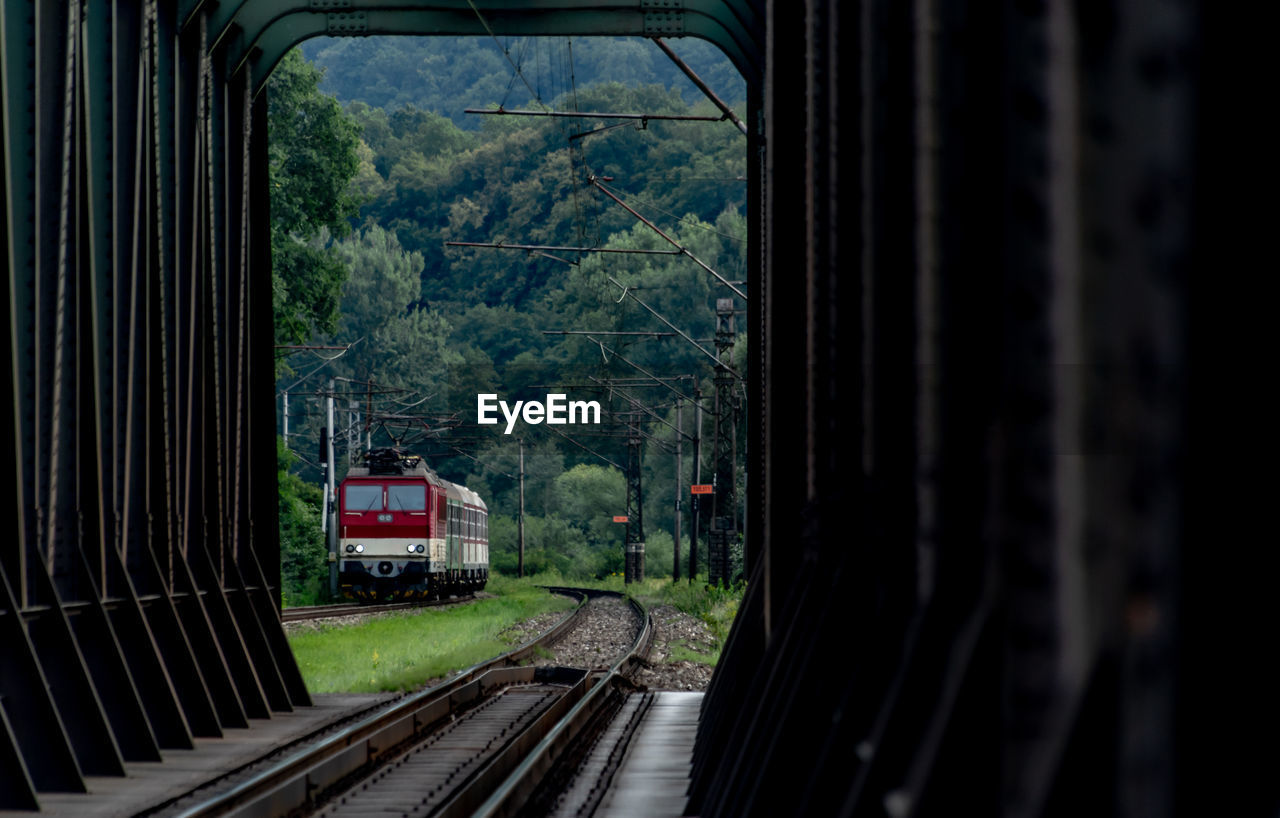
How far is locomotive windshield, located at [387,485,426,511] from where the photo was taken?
3422 cm

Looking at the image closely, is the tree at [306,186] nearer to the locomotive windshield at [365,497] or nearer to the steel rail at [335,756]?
the locomotive windshield at [365,497]

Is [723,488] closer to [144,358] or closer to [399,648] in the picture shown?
[399,648]

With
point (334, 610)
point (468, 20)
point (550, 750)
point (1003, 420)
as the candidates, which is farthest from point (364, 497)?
point (1003, 420)

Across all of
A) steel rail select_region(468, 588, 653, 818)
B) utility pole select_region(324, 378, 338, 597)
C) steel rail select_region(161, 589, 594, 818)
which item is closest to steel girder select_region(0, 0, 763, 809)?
steel rail select_region(161, 589, 594, 818)

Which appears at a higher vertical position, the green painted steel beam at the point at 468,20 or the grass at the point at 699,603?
the green painted steel beam at the point at 468,20

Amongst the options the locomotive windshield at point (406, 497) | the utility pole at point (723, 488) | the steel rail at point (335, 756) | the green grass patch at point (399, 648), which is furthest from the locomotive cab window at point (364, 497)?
the steel rail at point (335, 756)

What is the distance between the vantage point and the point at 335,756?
32.2ft

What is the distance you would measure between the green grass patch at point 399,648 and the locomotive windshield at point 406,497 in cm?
265

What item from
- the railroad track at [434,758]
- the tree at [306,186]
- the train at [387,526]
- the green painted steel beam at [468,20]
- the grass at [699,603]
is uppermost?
the tree at [306,186]

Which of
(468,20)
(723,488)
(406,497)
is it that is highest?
(468,20)

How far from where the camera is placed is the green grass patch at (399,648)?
16803 mm

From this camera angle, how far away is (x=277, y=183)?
32344 mm

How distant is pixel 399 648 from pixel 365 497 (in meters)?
13.1

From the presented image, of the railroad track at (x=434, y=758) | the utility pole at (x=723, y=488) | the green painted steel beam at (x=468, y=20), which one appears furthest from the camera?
the utility pole at (x=723, y=488)
